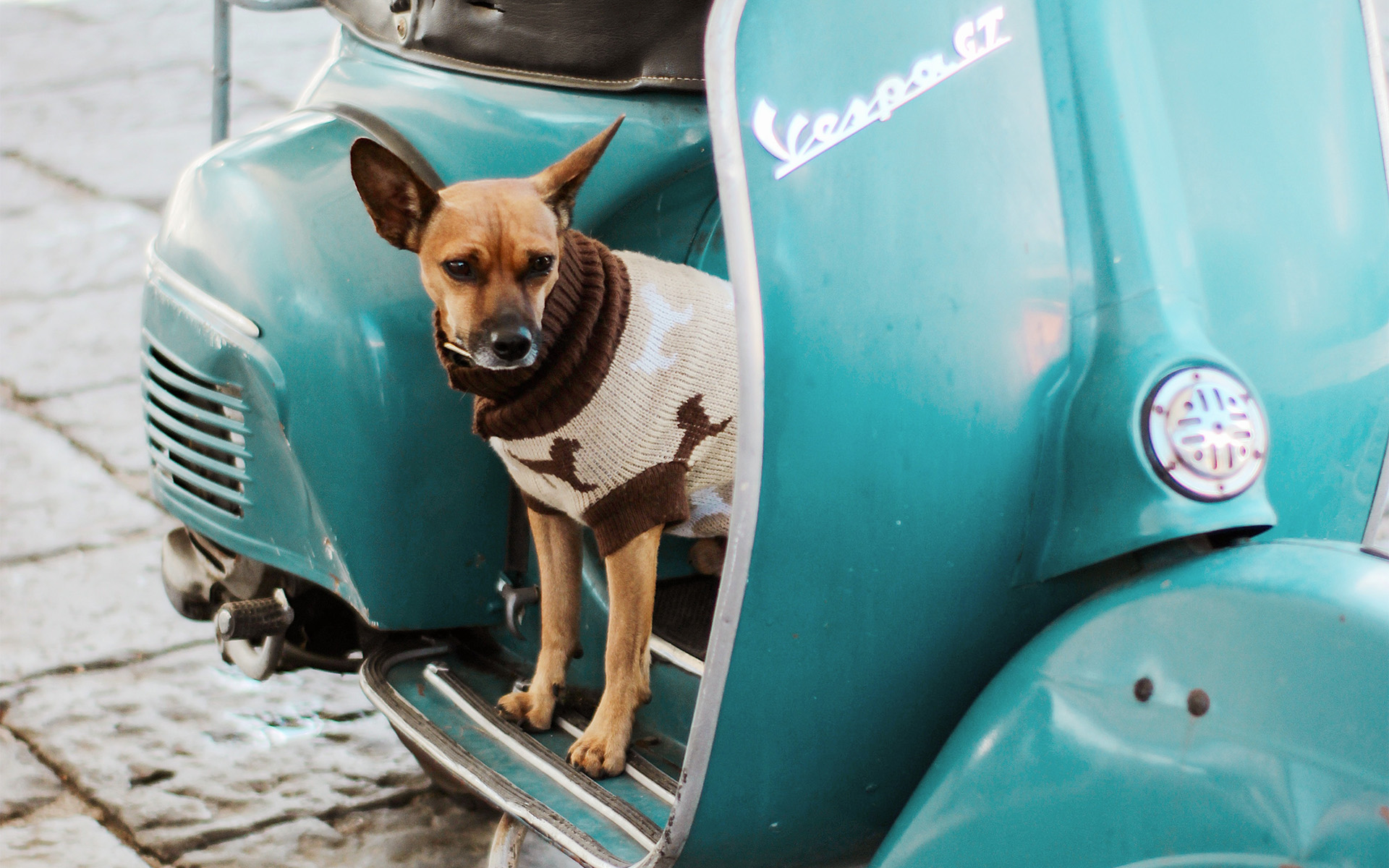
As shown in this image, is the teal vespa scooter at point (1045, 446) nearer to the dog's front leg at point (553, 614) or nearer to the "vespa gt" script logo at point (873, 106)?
the "vespa gt" script logo at point (873, 106)

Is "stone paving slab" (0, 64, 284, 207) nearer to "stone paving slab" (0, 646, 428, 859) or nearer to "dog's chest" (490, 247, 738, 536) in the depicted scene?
"stone paving slab" (0, 646, 428, 859)

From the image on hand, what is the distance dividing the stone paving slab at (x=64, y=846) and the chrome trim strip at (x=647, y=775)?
2.42ft

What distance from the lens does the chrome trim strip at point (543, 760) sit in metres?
1.50

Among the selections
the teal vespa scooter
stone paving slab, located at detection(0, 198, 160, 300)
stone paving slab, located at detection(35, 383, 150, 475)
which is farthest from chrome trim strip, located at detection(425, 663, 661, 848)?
stone paving slab, located at detection(0, 198, 160, 300)

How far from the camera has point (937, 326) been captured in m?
1.20

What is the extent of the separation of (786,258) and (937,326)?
147 mm

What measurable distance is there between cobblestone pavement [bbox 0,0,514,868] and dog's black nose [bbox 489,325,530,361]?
0.91 metres

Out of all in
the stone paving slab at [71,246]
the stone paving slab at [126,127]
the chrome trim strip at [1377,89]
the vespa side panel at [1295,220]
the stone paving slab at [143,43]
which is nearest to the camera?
the vespa side panel at [1295,220]

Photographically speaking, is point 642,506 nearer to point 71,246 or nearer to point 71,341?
point 71,341

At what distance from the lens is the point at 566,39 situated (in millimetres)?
1739

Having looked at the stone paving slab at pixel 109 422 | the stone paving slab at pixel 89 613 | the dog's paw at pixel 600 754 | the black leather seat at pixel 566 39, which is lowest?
the stone paving slab at pixel 89 613

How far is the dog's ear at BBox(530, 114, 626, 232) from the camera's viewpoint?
152 centimetres

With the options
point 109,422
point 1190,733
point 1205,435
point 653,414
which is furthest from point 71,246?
point 1190,733

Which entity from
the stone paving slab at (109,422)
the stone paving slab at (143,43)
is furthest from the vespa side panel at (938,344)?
the stone paving slab at (143,43)
